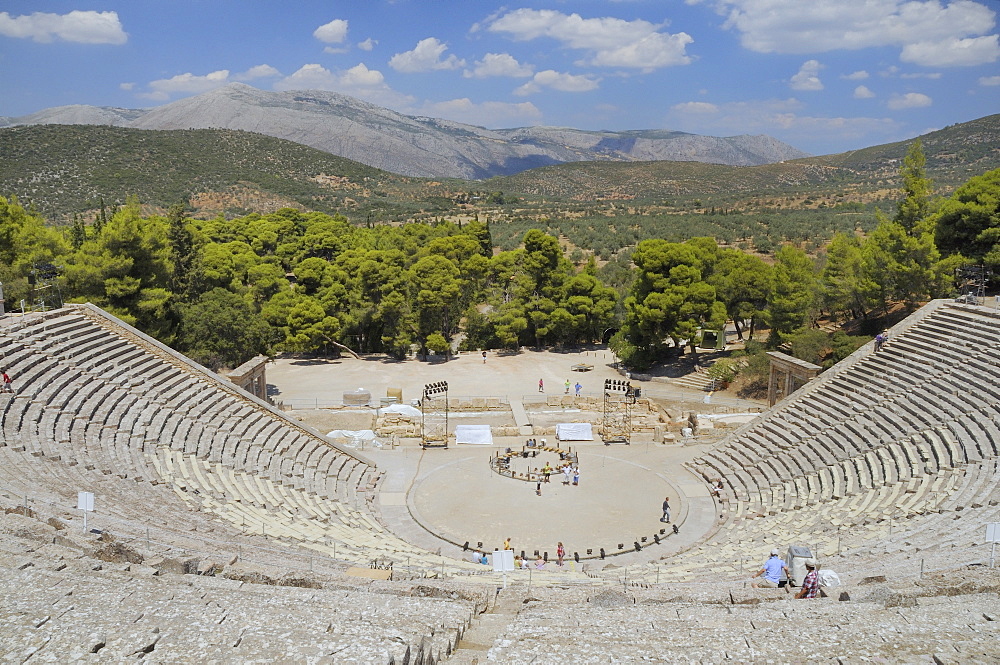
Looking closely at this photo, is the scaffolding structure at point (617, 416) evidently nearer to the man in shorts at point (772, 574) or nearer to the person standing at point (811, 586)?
the man in shorts at point (772, 574)

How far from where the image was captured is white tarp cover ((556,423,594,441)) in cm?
2616

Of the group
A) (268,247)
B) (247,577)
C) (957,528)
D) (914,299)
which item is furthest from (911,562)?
(268,247)

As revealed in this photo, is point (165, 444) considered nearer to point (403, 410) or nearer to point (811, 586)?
point (403, 410)

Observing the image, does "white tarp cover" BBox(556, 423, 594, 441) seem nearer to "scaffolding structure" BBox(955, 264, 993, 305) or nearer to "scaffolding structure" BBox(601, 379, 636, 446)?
"scaffolding structure" BBox(601, 379, 636, 446)

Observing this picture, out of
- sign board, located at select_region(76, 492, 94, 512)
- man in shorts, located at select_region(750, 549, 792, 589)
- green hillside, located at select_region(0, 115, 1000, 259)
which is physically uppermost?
green hillside, located at select_region(0, 115, 1000, 259)

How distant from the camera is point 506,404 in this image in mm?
30547

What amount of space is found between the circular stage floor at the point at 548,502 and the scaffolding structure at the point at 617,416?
1.02 metres

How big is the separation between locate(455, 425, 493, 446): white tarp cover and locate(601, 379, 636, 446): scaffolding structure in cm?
449

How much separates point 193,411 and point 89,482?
6.06m

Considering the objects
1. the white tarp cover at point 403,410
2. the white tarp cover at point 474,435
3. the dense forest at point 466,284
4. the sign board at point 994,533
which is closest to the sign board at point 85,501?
the sign board at point 994,533

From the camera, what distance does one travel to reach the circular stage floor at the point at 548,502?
715 inches

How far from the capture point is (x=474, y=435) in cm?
2603

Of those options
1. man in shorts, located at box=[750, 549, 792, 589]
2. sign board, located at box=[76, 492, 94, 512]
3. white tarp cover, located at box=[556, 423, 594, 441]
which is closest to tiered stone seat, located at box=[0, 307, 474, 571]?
sign board, located at box=[76, 492, 94, 512]

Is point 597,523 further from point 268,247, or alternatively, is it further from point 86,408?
point 268,247
